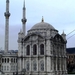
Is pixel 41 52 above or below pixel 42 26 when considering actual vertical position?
below

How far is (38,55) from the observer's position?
48.6 meters

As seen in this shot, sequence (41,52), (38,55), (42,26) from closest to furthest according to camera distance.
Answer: (38,55)
(41,52)
(42,26)

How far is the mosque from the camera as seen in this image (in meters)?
47.8

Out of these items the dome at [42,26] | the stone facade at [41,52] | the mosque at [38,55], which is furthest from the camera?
the dome at [42,26]

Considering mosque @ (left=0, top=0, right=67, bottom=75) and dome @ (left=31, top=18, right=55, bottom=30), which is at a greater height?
dome @ (left=31, top=18, right=55, bottom=30)

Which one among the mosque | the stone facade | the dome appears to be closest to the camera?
the stone facade

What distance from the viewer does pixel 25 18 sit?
63.5 meters

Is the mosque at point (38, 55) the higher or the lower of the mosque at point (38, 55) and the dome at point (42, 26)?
the lower

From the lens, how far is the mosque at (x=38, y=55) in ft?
157

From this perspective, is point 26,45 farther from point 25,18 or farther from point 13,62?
point 25,18

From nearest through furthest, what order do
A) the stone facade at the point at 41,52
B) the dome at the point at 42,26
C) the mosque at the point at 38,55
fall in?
the stone facade at the point at 41,52 < the mosque at the point at 38,55 < the dome at the point at 42,26

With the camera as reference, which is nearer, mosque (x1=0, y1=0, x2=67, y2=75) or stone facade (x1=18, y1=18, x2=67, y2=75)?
stone facade (x1=18, y1=18, x2=67, y2=75)

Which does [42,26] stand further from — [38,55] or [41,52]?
[38,55]

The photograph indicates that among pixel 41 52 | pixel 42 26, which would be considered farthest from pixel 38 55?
pixel 42 26
